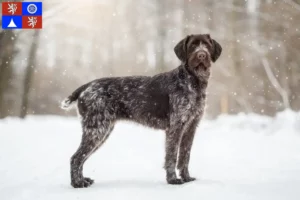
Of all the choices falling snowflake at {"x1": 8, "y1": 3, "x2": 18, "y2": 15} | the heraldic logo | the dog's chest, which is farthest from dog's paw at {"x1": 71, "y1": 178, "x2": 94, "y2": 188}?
falling snowflake at {"x1": 8, "y1": 3, "x2": 18, "y2": 15}

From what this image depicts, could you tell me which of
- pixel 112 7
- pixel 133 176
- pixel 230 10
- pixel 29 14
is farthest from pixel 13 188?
pixel 112 7

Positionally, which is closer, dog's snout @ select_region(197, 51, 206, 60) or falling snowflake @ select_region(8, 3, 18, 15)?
dog's snout @ select_region(197, 51, 206, 60)

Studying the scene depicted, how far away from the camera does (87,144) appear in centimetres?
610

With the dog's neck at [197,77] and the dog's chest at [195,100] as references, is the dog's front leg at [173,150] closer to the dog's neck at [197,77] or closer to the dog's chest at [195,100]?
the dog's chest at [195,100]

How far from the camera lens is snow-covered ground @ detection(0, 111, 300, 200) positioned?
212 inches

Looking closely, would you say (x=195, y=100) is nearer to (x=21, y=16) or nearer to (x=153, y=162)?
(x=153, y=162)

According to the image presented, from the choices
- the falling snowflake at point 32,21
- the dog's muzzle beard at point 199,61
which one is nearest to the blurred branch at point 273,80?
the falling snowflake at point 32,21

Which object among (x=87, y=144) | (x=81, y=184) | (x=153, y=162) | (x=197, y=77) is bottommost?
(x=153, y=162)

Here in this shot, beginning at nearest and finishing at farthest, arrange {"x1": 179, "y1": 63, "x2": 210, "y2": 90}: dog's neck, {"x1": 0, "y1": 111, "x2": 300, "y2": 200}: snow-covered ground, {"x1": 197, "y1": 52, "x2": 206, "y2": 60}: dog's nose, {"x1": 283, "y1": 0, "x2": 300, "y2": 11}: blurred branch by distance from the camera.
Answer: {"x1": 0, "y1": 111, "x2": 300, "y2": 200}: snow-covered ground
{"x1": 197, "y1": 52, "x2": 206, "y2": 60}: dog's nose
{"x1": 179, "y1": 63, "x2": 210, "y2": 90}: dog's neck
{"x1": 283, "y1": 0, "x2": 300, "y2": 11}: blurred branch

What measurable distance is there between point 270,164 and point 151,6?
12910mm

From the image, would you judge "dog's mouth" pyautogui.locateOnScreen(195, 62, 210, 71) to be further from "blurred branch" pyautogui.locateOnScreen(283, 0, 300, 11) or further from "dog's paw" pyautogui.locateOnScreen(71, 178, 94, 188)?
"blurred branch" pyautogui.locateOnScreen(283, 0, 300, 11)

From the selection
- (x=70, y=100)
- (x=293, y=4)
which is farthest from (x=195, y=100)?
(x=293, y=4)

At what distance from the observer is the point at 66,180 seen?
257 inches

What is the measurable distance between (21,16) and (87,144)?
12.8 feet
